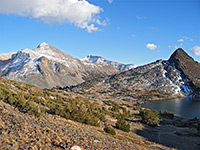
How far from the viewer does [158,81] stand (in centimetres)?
15075

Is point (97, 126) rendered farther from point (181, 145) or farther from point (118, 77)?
point (118, 77)

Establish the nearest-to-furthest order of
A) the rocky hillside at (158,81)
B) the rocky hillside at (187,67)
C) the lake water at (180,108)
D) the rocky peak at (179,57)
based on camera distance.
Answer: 1. the lake water at (180,108)
2. the rocky hillside at (158,81)
3. the rocky hillside at (187,67)
4. the rocky peak at (179,57)

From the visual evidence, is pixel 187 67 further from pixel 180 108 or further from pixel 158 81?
pixel 180 108

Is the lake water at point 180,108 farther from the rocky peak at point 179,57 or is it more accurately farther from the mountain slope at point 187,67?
the rocky peak at point 179,57

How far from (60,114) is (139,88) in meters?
127

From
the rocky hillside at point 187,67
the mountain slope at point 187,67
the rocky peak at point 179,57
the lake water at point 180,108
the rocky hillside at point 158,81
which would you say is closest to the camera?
the lake water at point 180,108

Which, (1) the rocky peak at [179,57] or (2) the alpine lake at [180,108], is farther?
(1) the rocky peak at [179,57]

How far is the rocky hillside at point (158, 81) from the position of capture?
132 meters

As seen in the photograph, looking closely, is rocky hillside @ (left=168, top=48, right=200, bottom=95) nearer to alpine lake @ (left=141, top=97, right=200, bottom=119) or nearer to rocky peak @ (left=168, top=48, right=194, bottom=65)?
rocky peak @ (left=168, top=48, right=194, bottom=65)

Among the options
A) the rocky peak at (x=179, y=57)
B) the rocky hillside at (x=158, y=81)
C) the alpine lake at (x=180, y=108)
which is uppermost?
the rocky peak at (x=179, y=57)

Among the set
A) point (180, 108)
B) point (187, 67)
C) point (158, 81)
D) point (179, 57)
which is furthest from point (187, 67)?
point (180, 108)

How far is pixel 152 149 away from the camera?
726 inches

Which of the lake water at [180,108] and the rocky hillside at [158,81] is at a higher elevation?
the rocky hillside at [158,81]

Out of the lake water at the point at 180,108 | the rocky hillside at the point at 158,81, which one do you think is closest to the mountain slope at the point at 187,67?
the rocky hillside at the point at 158,81
